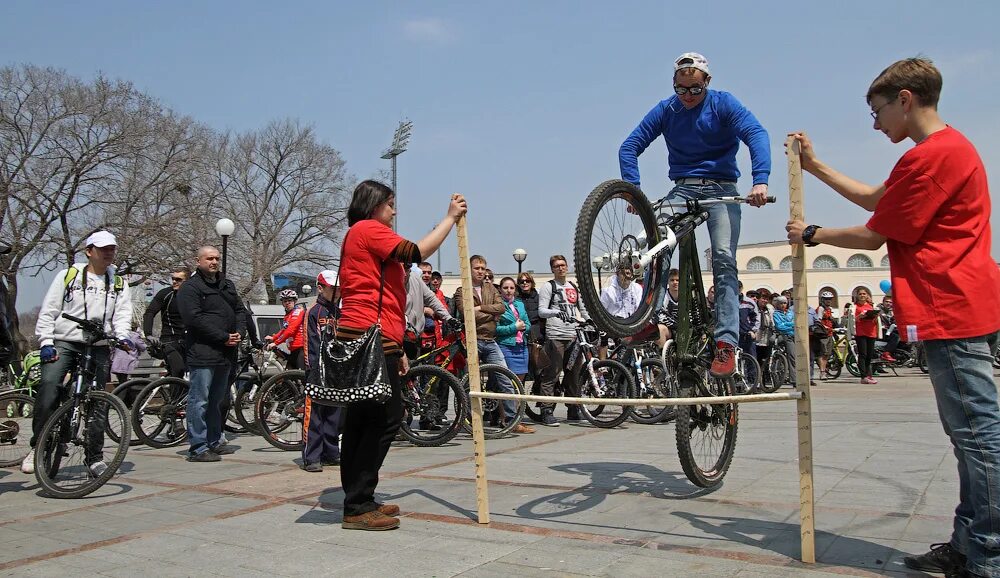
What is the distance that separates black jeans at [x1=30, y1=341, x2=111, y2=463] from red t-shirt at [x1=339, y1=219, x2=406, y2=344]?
9.24ft

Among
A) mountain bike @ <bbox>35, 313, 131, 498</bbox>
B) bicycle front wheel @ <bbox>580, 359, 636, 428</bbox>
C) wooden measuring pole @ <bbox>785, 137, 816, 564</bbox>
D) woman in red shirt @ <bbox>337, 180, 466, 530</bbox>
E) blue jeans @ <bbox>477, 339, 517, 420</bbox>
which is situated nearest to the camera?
wooden measuring pole @ <bbox>785, 137, 816, 564</bbox>

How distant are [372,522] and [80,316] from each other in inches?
136

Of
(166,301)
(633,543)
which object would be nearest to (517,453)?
(633,543)

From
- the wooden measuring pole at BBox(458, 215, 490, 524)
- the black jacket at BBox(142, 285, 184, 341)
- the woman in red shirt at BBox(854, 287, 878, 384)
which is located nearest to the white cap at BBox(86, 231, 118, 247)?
the black jacket at BBox(142, 285, 184, 341)

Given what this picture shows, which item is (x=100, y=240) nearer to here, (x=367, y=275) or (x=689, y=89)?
(x=367, y=275)

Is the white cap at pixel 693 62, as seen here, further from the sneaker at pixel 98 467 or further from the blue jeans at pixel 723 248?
the sneaker at pixel 98 467

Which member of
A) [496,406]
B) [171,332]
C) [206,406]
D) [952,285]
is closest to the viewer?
[952,285]

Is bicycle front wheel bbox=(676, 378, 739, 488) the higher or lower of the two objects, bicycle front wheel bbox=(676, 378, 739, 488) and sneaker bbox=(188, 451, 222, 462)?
the higher

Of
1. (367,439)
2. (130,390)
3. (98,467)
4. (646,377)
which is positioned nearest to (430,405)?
(646,377)

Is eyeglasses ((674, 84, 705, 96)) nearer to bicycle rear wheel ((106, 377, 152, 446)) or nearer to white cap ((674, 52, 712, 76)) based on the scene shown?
white cap ((674, 52, 712, 76))

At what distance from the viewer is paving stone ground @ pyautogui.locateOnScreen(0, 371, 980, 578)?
3.79 m

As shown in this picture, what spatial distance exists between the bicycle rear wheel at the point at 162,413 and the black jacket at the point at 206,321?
108cm

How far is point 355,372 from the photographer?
451 cm

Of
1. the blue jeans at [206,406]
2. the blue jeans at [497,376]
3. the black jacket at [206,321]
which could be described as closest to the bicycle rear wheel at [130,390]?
the blue jeans at [206,406]
